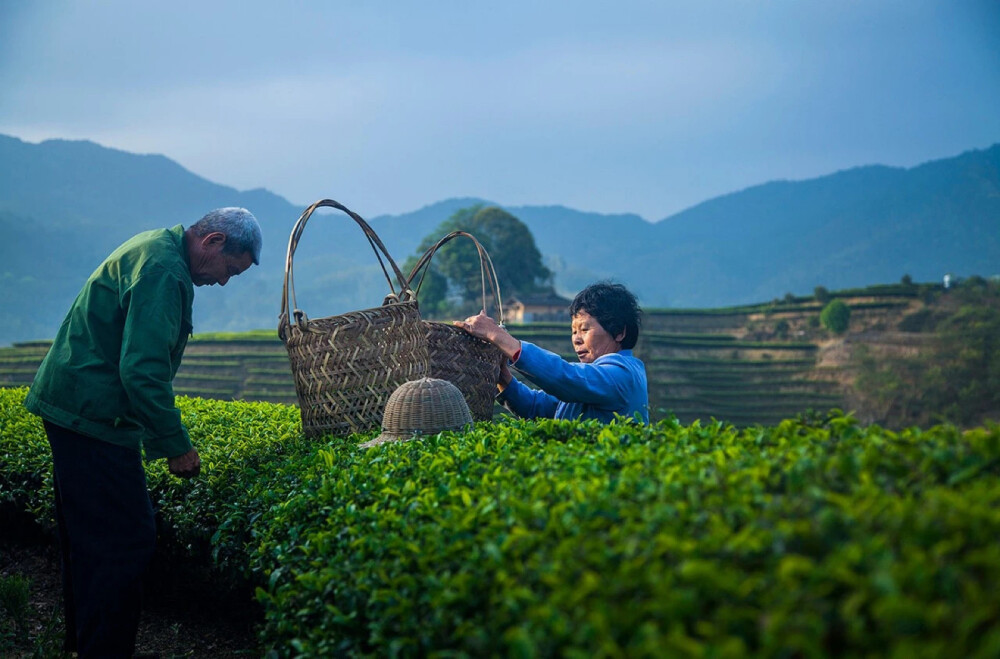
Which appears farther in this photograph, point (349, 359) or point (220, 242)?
point (349, 359)

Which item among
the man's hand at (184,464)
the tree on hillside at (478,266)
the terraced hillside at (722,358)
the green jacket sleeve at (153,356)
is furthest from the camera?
the tree on hillside at (478,266)

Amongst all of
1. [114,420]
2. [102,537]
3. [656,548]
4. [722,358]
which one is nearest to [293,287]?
[114,420]

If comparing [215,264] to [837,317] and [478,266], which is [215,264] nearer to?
[837,317]

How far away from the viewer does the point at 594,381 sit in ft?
12.0

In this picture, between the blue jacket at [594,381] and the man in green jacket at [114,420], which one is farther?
the blue jacket at [594,381]

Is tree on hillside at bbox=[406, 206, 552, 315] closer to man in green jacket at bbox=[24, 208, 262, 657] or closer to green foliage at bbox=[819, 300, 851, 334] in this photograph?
green foliage at bbox=[819, 300, 851, 334]

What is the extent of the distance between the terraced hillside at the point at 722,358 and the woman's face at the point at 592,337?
34.3 meters

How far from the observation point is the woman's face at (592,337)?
392cm

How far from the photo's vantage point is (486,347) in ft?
13.8

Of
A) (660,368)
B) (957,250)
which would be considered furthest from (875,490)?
(957,250)

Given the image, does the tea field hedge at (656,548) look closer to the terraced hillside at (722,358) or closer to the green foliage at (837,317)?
the terraced hillside at (722,358)

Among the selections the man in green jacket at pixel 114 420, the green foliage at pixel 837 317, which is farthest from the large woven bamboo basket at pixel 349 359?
the green foliage at pixel 837 317

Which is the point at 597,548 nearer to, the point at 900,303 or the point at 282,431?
the point at 282,431

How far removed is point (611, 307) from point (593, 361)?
28 centimetres
